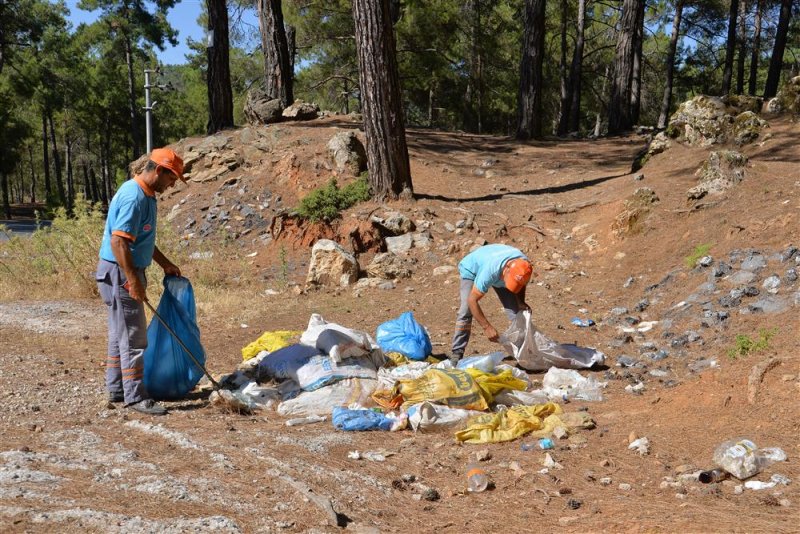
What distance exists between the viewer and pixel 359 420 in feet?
14.4

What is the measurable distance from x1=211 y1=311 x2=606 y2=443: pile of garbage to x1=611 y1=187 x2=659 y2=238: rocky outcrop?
3.24 m

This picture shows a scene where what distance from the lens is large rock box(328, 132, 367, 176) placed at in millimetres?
11359

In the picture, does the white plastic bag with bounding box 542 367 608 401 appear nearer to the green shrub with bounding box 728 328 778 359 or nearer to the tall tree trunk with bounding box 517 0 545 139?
the green shrub with bounding box 728 328 778 359

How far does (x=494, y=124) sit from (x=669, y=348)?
26.6 m

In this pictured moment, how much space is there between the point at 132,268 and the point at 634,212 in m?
6.35

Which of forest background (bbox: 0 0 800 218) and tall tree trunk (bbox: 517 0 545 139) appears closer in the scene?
tall tree trunk (bbox: 517 0 545 139)

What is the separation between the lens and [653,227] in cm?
834

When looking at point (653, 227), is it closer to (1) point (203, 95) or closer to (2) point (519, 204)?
(2) point (519, 204)

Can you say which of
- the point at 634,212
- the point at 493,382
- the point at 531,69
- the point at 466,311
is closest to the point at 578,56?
the point at 531,69

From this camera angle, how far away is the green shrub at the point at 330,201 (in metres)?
10.5

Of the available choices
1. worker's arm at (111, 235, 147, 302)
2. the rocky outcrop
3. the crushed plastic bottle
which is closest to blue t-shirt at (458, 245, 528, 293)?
the crushed plastic bottle

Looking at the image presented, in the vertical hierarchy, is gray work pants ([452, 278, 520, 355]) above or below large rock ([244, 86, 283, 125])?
below

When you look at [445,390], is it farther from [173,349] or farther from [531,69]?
[531,69]

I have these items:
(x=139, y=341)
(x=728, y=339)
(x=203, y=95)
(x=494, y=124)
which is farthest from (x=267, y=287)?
(x=203, y=95)
